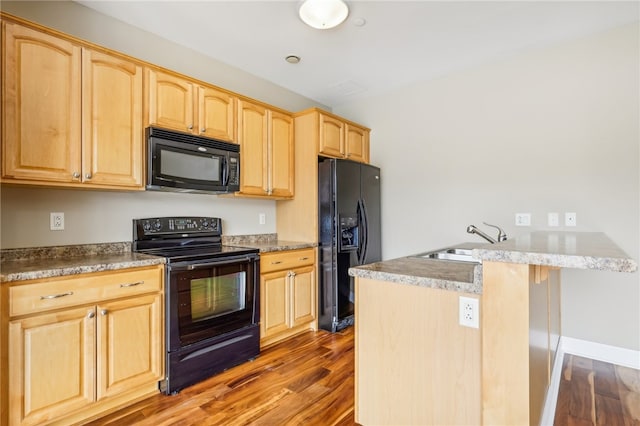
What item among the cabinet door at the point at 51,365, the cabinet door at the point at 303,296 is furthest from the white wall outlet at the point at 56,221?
the cabinet door at the point at 303,296

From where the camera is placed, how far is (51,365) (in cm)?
163

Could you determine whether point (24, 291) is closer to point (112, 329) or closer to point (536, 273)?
point (112, 329)

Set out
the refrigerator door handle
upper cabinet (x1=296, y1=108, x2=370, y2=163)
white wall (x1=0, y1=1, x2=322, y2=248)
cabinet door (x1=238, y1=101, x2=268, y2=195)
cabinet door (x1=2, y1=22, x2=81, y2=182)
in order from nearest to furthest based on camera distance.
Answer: cabinet door (x1=2, y1=22, x2=81, y2=182), white wall (x1=0, y1=1, x2=322, y2=248), cabinet door (x1=238, y1=101, x2=268, y2=195), upper cabinet (x1=296, y1=108, x2=370, y2=163), the refrigerator door handle

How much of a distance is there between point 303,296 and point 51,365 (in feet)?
6.19

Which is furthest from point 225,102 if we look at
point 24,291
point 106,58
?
point 24,291

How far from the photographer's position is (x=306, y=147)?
3256 mm

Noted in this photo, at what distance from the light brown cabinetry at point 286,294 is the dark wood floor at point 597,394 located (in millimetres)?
1975

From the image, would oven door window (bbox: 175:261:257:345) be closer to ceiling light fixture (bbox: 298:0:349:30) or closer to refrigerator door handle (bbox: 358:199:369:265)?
refrigerator door handle (bbox: 358:199:369:265)

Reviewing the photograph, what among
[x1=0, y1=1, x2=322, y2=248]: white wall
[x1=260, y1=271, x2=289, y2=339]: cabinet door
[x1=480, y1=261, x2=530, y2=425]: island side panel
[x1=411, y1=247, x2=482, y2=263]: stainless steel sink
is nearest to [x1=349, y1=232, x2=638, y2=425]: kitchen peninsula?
[x1=480, y1=261, x2=530, y2=425]: island side panel

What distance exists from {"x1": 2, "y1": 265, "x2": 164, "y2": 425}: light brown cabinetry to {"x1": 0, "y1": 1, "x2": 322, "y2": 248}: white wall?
60cm

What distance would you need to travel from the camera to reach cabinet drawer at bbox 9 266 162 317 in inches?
61.3

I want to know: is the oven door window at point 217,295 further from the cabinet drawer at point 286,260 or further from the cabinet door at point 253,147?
the cabinet door at point 253,147

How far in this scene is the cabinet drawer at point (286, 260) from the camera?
2752 mm

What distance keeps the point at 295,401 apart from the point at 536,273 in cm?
153
